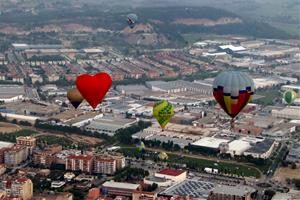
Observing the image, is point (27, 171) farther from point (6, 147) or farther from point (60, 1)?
point (60, 1)

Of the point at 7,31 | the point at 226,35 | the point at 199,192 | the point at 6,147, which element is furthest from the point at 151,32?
the point at 199,192

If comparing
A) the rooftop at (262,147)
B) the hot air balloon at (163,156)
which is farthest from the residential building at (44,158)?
the rooftop at (262,147)

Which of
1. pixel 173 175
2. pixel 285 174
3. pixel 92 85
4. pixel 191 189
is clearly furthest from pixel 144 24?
pixel 191 189

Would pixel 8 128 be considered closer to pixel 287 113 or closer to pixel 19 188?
pixel 19 188

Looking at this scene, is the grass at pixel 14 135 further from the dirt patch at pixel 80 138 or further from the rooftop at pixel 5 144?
the rooftop at pixel 5 144

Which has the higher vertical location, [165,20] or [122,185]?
[165,20]
